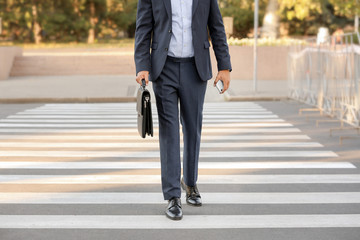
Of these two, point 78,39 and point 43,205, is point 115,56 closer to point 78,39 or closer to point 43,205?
point 43,205

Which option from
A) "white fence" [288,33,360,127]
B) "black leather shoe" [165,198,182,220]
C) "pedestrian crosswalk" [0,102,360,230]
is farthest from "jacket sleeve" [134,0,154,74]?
"white fence" [288,33,360,127]

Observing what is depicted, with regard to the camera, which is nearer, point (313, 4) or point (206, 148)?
point (206, 148)

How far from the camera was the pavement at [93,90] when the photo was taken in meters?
17.2

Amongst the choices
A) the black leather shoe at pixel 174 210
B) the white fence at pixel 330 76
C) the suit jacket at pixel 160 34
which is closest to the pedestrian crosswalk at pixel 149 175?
the black leather shoe at pixel 174 210

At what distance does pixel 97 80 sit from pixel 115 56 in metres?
4.53

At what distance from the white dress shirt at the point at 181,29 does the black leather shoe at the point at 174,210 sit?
1.14 meters

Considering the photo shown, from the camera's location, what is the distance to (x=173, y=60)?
532cm

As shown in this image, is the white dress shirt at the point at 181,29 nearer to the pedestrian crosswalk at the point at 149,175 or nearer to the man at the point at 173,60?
the man at the point at 173,60

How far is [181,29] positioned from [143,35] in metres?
0.30

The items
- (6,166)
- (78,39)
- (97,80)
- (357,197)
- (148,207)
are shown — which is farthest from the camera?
(78,39)

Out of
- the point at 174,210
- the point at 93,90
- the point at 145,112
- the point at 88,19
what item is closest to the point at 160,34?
the point at 145,112

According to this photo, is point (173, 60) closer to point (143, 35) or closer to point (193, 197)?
point (143, 35)

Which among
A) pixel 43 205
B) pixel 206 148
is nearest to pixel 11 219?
pixel 43 205

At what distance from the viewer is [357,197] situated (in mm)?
6141
